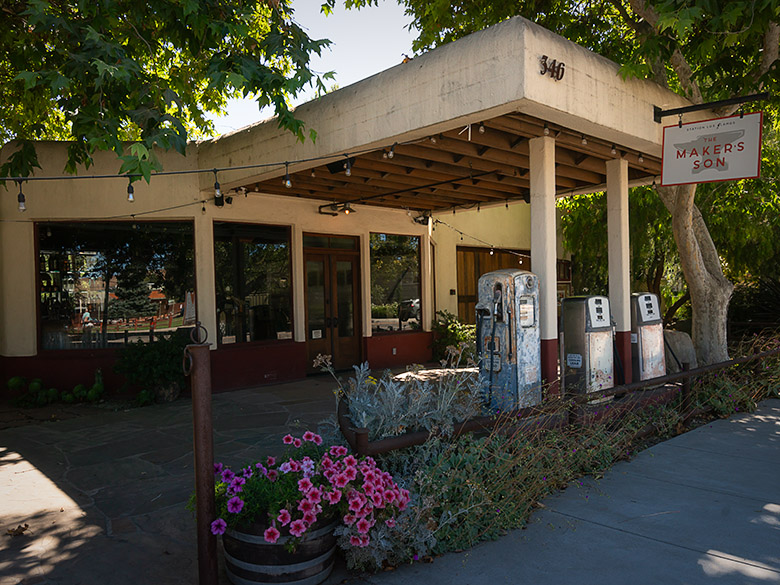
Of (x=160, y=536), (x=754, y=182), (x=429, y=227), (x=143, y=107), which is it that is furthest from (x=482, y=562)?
(x=754, y=182)

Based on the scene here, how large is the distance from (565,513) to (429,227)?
8760 mm

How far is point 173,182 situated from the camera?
8945 mm

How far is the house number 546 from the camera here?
16.9 ft

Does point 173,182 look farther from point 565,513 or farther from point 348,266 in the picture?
point 565,513

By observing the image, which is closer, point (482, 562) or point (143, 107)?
point (482, 562)

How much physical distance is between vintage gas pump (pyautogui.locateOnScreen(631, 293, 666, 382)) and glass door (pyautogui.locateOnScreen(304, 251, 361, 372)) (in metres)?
5.31

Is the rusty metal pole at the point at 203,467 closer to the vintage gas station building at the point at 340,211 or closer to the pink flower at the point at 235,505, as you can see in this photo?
the pink flower at the point at 235,505

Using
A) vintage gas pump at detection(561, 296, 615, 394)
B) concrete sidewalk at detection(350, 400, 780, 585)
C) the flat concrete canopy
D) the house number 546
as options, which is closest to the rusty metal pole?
concrete sidewalk at detection(350, 400, 780, 585)

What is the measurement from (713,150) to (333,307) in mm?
6800

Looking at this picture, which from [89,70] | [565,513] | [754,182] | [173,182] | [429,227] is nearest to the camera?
[565,513]

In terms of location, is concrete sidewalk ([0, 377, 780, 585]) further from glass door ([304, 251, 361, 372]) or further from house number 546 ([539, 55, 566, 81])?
glass door ([304, 251, 361, 372])

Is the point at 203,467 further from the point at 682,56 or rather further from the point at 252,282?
the point at 682,56

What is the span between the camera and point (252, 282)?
9.68m

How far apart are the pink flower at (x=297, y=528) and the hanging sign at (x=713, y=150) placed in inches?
221
